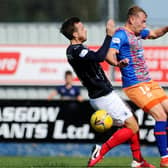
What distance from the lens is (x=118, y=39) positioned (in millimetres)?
11898

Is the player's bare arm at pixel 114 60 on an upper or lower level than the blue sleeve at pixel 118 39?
lower

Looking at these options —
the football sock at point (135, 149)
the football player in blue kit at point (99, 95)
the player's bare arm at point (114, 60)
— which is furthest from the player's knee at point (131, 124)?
the player's bare arm at point (114, 60)

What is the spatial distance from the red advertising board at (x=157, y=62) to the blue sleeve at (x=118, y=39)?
11.1m

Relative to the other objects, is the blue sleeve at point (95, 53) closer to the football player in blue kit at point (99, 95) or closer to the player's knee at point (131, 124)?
the football player in blue kit at point (99, 95)

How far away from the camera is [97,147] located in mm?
11828

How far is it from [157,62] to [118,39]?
1152 cm

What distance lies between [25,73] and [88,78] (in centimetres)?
1177

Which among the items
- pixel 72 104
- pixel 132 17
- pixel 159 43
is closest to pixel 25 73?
pixel 159 43

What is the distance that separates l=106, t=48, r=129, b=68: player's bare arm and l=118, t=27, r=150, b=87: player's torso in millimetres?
264

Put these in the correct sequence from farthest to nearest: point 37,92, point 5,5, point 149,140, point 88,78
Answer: point 5,5
point 37,92
point 149,140
point 88,78

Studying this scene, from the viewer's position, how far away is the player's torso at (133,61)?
12.0 meters

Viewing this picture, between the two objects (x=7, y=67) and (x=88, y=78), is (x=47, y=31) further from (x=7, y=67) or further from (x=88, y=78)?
(x=88, y=78)

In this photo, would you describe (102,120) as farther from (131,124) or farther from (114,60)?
(114,60)

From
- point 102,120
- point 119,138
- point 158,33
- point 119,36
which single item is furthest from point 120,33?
point 119,138
